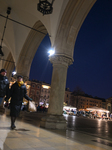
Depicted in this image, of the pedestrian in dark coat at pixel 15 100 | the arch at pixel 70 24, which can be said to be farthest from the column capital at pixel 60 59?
the pedestrian in dark coat at pixel 15 100

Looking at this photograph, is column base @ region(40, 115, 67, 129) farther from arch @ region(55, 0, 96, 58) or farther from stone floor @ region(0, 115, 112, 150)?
arch @ region(55, 0, 96, 58)

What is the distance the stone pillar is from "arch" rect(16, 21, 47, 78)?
6.41 m

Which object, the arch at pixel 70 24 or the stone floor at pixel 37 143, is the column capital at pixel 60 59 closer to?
the arch at pixel 70 24

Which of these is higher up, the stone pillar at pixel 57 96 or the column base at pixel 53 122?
the stone pillar at pixel 57 96

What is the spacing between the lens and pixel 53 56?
313 inches

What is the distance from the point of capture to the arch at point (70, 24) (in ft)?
27.0

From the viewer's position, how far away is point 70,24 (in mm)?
8461

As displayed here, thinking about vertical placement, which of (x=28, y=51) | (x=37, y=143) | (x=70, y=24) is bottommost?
(x=37, y=143)

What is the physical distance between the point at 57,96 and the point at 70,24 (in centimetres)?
404

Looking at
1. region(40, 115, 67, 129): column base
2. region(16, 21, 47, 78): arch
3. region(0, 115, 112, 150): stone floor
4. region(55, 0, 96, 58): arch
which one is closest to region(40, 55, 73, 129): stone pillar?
region(40, 115, 67, 129): column base

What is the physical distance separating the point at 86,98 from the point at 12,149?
83653 mm

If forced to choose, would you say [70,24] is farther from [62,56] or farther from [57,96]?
[57,96]

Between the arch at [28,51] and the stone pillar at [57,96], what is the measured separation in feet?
21.0

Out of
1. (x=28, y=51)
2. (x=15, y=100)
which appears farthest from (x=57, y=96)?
(x=28, y=51)
